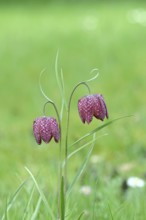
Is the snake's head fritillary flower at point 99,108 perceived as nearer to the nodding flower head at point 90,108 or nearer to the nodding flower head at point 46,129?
the nodding flower head at point 90,108

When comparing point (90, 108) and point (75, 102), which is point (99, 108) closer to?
point (90, 108)

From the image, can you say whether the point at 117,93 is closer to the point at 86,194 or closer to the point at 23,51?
the point at 23,51

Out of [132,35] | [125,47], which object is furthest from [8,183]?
[132,35]

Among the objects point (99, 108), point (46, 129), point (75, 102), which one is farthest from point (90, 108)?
point (75, 102)

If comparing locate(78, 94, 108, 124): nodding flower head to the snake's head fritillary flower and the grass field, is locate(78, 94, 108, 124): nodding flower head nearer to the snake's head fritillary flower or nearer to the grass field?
the snake's head fritillary flower

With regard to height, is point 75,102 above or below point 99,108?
below

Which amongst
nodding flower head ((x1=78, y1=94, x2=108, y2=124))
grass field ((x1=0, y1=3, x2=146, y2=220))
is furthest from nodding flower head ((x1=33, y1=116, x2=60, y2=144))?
grass field ((x1=0, y1=3, x2=146, y2=220))
